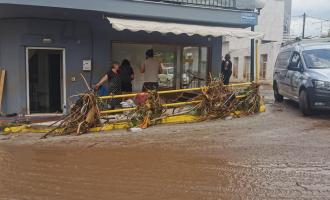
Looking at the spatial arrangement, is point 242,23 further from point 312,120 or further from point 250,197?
point 250,197

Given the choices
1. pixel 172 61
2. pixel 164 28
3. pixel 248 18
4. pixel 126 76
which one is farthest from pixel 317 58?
pixel 126 76

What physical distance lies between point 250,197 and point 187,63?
33.7ft

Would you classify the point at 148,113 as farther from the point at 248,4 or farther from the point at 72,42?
the point at 248,4

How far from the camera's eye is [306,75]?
11.1 meters

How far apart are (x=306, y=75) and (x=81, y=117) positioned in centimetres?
560

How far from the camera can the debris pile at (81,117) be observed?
9.59m

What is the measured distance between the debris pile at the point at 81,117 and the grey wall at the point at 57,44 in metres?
3.17

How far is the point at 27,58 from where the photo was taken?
12266 millimetres

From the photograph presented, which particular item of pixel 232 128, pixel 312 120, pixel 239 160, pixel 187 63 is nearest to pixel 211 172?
pixel 239 160

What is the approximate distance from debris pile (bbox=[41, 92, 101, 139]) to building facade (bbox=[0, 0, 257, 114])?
279cm

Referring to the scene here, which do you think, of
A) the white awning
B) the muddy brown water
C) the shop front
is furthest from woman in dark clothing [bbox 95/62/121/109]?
the muddy brown water

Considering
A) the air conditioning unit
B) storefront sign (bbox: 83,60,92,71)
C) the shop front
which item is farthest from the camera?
the air conditioning unit

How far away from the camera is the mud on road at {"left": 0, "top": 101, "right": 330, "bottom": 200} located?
5.40m

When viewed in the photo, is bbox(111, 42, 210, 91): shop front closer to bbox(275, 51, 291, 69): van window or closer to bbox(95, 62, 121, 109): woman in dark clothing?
bbox(95, 62, 121, 109): woman in dark clothing
